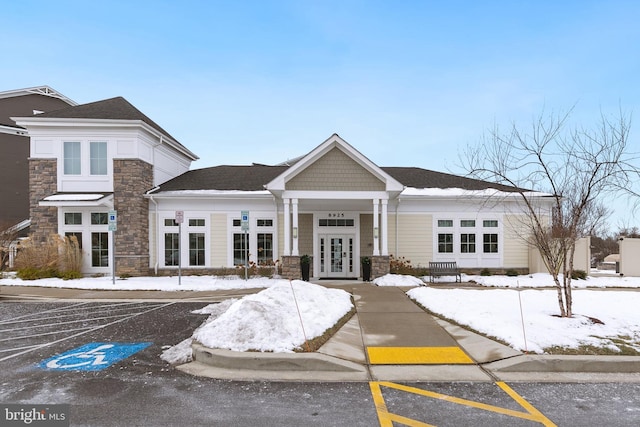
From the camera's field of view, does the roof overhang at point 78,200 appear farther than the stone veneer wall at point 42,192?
No

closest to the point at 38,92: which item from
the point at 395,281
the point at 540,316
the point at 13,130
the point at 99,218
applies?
the point at 13,130

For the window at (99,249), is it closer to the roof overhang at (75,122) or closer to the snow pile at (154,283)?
the snow pile at (154,283)

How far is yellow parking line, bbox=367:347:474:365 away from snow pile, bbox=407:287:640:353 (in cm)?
97

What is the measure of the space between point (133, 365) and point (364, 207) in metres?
14.0

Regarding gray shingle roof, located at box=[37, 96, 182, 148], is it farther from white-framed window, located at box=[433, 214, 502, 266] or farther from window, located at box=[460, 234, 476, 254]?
window, located at box=[460, 234, 476, 254]

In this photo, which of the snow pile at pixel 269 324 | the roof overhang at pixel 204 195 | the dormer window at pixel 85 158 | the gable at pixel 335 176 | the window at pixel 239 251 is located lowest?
the snow pile at pixel 269 324

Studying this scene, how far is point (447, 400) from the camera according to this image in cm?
474

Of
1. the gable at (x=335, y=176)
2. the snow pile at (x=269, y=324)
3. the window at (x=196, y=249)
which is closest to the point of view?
the snow pile at (x=269, y=324)

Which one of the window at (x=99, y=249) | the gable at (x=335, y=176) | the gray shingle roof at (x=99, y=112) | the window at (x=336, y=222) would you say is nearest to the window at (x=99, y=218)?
the window at (x=99, y=249)

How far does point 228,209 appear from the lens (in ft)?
63.5

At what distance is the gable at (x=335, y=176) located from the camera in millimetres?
16922

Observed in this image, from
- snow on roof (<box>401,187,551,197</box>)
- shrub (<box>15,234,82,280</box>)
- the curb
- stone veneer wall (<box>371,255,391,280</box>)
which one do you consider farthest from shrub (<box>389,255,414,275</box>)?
shrub (<box>15,234,82,280</box>)

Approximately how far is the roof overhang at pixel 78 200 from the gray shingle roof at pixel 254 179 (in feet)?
8.36

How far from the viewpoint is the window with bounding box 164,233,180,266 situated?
1924 cm
